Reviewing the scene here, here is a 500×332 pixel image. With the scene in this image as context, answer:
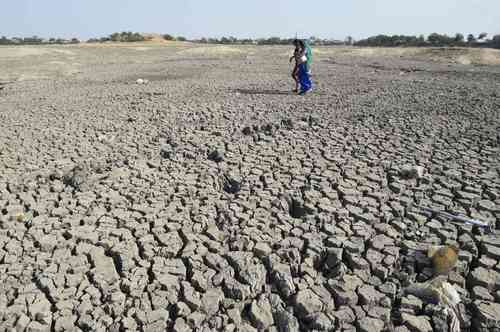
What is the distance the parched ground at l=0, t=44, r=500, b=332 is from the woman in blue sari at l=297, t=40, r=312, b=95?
1083 millimetres

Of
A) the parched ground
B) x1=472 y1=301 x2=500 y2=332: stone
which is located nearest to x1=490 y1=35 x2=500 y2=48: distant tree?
the parched ground

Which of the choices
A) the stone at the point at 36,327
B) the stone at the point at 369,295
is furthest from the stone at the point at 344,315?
the stone at the point at 36,327

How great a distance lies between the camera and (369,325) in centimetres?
208

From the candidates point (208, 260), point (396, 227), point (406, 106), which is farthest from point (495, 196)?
point (406, 106)

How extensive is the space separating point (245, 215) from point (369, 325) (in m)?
1.32

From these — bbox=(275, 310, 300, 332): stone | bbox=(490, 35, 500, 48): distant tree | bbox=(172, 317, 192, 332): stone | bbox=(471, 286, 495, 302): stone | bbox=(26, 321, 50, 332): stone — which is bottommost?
bbox=(26, 321, 50, 332): stone

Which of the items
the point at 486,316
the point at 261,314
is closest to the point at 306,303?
the point at 261,314

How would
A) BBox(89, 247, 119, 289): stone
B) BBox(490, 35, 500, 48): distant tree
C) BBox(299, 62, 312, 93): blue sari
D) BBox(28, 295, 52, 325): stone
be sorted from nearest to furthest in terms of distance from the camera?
1. BBox(28, 295, 52, 325): stone
2. BBox(89, 247, 119, 289): stone
3. BBox(299, 62, 312, 93): blue sari
4. BBox(490, 35, 500, 48): distant tree

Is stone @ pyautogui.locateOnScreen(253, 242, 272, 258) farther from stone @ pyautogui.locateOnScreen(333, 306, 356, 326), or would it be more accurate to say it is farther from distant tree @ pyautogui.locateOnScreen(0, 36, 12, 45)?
distant tree @ pyautogui.locateOnScreen(0, 36, 12, 45)

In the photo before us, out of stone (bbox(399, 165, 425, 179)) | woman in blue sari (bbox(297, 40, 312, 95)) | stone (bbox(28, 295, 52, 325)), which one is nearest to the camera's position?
stone (bbox(28, 295, 52, 325))

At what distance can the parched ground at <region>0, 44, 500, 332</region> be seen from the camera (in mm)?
2221

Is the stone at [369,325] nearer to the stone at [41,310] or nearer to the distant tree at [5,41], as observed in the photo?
the stone at [41,310]

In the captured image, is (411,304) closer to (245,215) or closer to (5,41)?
(245,215)

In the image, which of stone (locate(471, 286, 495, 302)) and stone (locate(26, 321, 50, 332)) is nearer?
stone (locate(26, 321, 50, 332))
